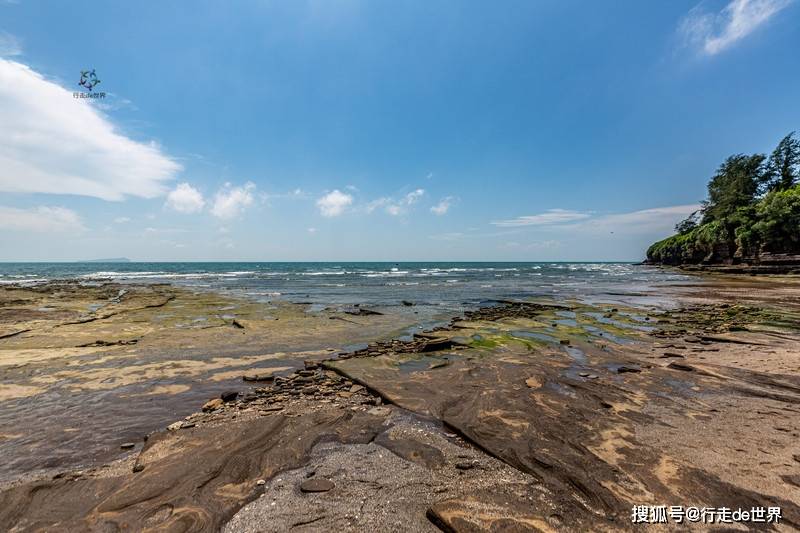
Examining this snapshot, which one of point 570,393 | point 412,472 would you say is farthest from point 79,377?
point 570,393

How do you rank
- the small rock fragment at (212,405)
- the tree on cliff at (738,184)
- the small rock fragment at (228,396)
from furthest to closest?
the tree on cliff at (738,184) < the small rock fragment at (228,396) < the small rock fragment at (212,405)

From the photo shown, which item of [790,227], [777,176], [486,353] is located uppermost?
[777,176]

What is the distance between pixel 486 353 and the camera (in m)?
10.2

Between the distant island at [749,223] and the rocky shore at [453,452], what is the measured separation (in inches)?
2174

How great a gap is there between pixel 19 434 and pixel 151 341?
7268 millimetres

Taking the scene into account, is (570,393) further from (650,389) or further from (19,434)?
(19,434)

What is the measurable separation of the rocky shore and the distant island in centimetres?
5522

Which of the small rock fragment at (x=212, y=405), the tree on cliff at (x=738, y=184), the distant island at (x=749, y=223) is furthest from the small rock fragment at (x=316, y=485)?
the tree on cliff at (x=738, y=184)

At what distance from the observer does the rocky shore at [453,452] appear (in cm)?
340

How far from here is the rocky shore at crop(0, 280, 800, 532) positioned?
340 centimetres

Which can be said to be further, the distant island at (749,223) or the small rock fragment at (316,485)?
the distant island at (749,223)

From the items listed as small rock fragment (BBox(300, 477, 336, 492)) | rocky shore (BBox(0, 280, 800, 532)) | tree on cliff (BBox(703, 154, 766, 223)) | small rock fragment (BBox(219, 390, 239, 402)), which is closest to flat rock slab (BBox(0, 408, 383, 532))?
rocky shore (BBox(0, 280, 800, 532))

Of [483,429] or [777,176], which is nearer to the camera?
[483,429]

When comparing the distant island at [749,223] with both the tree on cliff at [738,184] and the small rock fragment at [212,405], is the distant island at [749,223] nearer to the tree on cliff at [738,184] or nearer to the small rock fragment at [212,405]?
the tree on cliff at [738,184]
